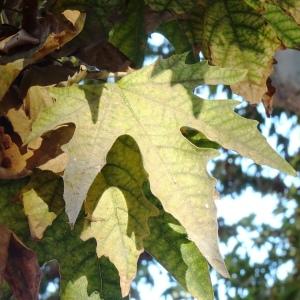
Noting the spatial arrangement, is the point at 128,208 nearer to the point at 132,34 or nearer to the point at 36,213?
the point at 36,213

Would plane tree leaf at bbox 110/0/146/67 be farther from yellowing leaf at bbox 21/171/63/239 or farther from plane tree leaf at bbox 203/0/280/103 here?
yellowing leaf at bbox 21/171/63/239

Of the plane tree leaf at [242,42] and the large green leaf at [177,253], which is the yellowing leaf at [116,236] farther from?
the plane tree leaf at [242,42]

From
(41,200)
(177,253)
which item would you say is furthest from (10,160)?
(177,253)

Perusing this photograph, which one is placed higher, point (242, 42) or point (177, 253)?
point (242, 42)

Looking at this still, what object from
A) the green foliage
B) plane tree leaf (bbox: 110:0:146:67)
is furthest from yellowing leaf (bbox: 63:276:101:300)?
plane tree leaf (bbox: 110:0:146:67)

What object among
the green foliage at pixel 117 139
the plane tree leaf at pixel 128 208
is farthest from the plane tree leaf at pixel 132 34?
the plane tree leaf at pixel 128 208
